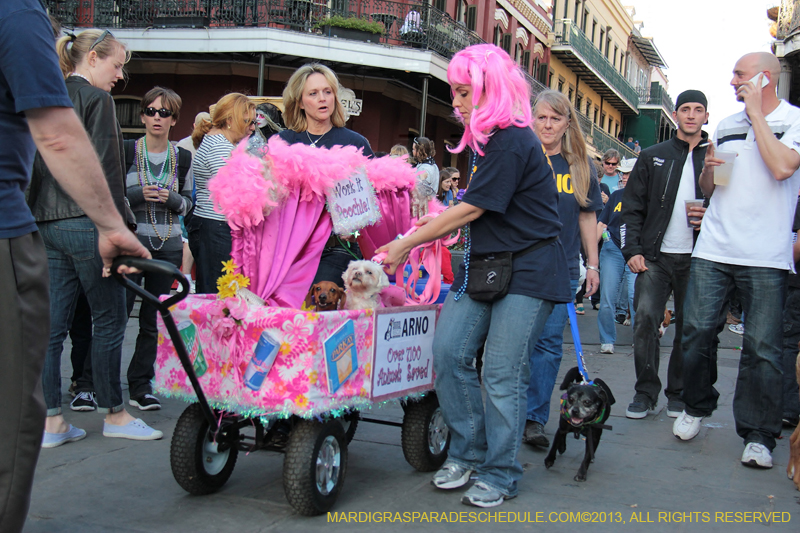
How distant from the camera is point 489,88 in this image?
331 cm

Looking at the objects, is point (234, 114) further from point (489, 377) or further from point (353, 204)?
point (489, 377)

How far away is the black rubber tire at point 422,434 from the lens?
12.1 feet

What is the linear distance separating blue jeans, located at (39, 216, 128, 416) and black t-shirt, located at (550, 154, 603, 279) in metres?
2.69

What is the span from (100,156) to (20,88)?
1757 mm

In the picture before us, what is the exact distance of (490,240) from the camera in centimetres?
337

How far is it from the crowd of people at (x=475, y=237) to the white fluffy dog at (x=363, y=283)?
0.53ft

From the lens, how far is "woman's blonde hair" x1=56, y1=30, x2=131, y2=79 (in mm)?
4043

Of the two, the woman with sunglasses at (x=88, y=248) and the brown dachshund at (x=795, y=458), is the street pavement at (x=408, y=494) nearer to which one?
the brown dachshund at (x=795, y=458)

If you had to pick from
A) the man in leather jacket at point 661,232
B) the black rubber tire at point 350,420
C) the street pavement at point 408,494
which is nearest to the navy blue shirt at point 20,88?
the street pavement at point 408,494

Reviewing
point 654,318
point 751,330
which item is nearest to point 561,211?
point 654,318

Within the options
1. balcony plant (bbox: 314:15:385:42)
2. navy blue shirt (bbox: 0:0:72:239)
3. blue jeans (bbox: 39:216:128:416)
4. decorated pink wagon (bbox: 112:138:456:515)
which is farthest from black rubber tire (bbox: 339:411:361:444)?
balcony plant (bbox: 314:15:385:42)

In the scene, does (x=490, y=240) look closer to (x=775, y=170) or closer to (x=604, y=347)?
(x=775, y=170)

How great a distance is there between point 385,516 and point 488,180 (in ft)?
5.05

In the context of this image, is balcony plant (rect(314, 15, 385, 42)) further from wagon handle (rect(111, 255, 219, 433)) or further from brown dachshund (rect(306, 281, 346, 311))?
wagon handle (rect(111, 255, 219, 433))
